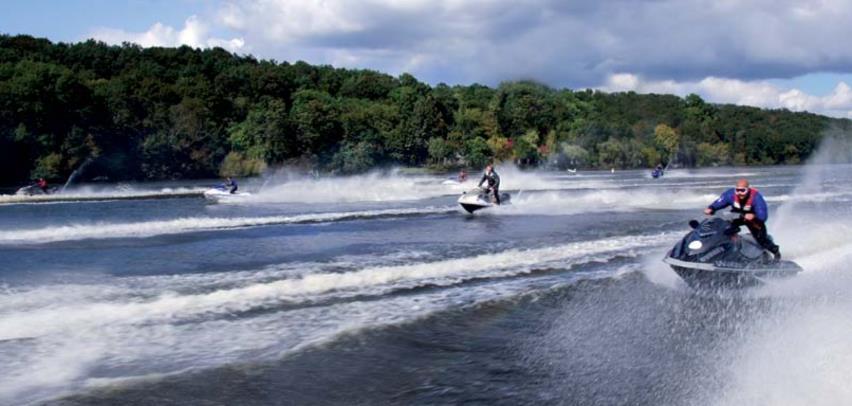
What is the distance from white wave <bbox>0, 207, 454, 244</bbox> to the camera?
19.8m

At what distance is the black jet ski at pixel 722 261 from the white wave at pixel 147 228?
14322 millimetres

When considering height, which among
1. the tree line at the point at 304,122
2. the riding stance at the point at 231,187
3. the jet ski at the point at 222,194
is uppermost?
the tree line at the point at 304,122

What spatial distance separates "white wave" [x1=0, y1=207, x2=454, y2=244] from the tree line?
49491mm

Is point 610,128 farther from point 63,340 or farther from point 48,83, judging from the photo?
point 63,340

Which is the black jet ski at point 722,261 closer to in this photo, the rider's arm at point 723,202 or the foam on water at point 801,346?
the foam on water at point 801,346

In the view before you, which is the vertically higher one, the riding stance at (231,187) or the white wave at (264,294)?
the riding stance at (231,187)

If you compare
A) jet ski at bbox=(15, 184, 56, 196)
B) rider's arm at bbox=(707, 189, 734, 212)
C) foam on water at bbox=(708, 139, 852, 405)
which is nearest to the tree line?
jet ski at bbox=(15, 184, 56, 196)

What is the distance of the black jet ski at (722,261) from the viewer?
10.7 metres

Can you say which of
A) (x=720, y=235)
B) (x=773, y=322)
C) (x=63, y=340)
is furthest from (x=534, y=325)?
(x=63, y=340)

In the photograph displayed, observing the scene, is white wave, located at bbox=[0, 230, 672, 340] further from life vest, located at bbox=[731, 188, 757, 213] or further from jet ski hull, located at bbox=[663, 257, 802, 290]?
life vest, located at bbox=[731, 188, 757, 213]

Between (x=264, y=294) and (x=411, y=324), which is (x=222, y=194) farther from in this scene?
(x=411, y=324)

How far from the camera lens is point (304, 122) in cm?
9025

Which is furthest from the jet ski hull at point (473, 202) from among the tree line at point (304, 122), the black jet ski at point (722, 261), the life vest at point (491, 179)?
the tree line at point (304, 122)

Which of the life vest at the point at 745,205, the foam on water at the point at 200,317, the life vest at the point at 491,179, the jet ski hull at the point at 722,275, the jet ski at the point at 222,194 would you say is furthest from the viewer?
the jet ski at the point at 222,194
